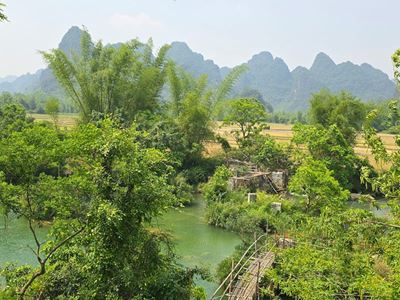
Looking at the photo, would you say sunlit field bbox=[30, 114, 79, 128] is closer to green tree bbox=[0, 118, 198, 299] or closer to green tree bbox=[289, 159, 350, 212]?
green tree bbox=[289, 159, 350, 212]

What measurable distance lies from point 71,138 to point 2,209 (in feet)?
3.95

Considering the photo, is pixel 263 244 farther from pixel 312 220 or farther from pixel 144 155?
pixel 144 155

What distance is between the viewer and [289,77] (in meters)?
151

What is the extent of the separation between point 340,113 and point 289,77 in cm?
13299

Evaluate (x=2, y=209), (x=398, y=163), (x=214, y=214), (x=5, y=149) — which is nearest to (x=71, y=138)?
(x=5, y=149)

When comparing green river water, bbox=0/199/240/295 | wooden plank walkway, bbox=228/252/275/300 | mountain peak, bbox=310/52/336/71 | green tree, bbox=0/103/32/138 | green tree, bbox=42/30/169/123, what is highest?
mountain peak, bbox=310/52/336/71

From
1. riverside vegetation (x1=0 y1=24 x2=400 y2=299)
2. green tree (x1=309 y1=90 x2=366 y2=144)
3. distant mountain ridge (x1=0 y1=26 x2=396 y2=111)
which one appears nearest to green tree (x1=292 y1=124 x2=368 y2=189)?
green tree (x1=309 y1=90 x2=366 y2=144)

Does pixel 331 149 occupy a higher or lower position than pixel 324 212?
higher

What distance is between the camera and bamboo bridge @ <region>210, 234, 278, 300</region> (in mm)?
7570

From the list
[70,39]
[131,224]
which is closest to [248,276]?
[131,224]

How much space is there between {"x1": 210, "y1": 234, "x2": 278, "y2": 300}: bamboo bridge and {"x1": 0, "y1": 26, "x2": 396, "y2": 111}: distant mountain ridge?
10934 cm

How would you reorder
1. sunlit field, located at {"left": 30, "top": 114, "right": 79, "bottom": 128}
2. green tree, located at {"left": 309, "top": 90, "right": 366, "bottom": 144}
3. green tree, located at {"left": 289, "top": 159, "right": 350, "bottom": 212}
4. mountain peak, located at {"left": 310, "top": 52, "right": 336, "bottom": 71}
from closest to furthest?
green tree, located at {"left": 289, "top": 159, "right": 350, "bottom": 212} < green tree, located at {"left": 309, "top": 90, "right": 366, "bottom": 144} < sunlit field, located at {"left": 30, "top": 114, "right": 79, "bottom": 128} < mountain peak, located at {"left": 310, "top": 52, "right": 336, "bottom": 71}

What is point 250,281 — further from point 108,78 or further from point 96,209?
point 108,78

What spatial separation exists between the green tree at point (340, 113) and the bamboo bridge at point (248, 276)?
44.4 feet
